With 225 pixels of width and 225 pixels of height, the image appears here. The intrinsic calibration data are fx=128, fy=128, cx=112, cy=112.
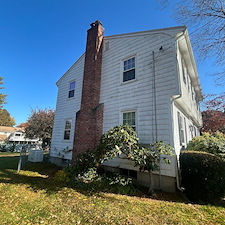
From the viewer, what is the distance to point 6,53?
13.6 meters

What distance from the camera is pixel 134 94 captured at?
23.0 ft

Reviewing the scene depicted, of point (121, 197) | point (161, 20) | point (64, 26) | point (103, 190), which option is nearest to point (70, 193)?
point (103, 190)

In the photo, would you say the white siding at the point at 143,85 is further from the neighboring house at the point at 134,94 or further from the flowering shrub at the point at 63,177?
the flowering shrub at the point at 63,177

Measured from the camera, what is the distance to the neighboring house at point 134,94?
5.75 metres

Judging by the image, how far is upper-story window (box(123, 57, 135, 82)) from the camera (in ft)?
24.6

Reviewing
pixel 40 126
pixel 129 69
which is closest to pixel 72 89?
pixel 129 69

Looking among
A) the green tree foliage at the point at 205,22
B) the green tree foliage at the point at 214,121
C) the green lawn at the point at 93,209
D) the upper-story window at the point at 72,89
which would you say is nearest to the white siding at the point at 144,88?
the green tree foliage at the point at 205,22

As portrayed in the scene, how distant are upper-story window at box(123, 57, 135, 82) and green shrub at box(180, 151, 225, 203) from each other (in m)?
5.00

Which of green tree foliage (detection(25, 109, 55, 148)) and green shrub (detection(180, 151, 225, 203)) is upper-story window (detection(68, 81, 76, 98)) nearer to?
green tree foliage (detection(25, 109, 55, 148))

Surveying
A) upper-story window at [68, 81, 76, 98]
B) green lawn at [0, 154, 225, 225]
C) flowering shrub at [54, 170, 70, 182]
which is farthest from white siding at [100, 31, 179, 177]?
upper-story window at [68, 81, 76, 98]

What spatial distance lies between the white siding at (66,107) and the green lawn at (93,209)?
512 cm

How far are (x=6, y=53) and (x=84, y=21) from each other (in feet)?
32.8

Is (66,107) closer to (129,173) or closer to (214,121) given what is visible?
(129,173)

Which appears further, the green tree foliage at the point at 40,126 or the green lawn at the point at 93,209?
the green tree foliage at the point at 40,126
